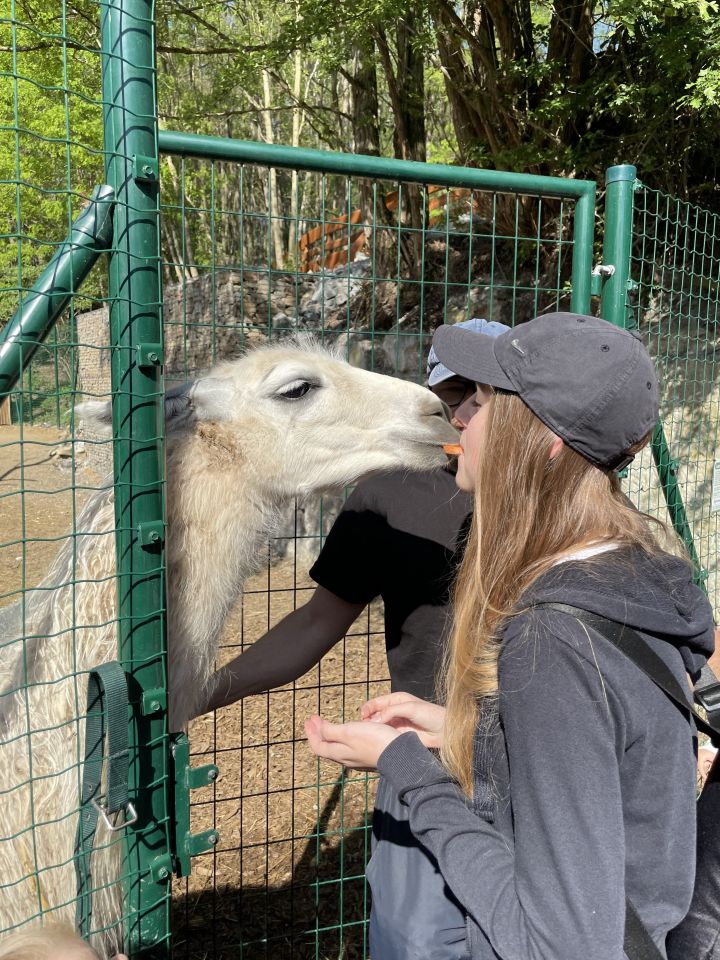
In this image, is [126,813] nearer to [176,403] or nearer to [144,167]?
[176,403]

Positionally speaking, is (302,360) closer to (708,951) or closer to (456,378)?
(456,378)

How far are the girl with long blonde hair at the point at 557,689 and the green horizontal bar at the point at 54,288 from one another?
2.66 ft

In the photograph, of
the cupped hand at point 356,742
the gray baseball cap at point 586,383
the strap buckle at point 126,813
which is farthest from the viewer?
the strap buckle at point 126,813

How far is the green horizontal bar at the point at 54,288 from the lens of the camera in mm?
1597

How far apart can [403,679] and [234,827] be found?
2.12 m

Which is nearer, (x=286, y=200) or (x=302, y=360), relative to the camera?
(x=302, y=360)

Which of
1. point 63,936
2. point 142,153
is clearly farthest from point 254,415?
point 63,936

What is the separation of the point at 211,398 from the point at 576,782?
5.36 ft

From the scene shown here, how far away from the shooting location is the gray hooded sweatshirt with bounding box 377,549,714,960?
1113 mm

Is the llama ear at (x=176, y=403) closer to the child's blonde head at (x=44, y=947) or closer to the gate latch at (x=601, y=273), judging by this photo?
the child's blonde head at (x=44, y=947)

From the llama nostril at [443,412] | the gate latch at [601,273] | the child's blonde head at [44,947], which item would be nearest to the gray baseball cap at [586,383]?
the llama nostril at [443,412]

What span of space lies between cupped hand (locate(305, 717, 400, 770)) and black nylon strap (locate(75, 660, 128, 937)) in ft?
1.45

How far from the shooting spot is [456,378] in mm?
2561

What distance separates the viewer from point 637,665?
120 cm
